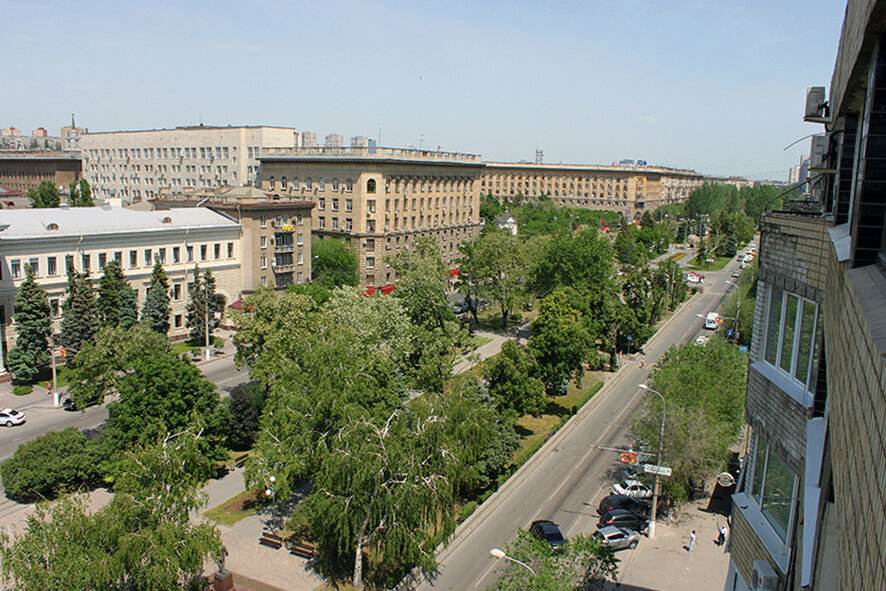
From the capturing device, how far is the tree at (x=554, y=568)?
57.7ft

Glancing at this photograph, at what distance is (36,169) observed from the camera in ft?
406

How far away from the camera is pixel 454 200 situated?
8781cm

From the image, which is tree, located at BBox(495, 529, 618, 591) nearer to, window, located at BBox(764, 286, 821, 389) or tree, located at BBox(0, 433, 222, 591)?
Result: tree, located at BBox(0, 433, 222, 591)

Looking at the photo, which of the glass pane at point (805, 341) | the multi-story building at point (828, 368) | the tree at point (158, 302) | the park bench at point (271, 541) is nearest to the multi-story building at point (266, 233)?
the tree at point (158, 302)

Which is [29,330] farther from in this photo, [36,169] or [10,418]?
[36,169]

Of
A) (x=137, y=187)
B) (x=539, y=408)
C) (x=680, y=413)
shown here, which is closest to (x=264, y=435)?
(x=539, y=408)

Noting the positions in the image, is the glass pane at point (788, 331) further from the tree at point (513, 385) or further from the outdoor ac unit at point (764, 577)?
the tree at point (513, 385)

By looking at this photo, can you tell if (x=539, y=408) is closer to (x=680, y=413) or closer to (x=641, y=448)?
(x=641, y=448)

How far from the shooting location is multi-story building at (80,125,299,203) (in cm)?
9175

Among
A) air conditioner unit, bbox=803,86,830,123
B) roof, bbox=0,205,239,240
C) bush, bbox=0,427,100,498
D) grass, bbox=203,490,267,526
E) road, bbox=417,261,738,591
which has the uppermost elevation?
air conditioner unit, bbox=803,86,830,123

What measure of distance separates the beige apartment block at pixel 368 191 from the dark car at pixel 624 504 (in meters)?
42.3

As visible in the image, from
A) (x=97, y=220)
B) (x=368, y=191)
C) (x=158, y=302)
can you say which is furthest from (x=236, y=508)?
(x=368, y=191)

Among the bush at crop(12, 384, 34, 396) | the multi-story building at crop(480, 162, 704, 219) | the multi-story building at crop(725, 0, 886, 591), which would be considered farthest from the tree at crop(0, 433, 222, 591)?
the multi-story building at crop(480, 162, 704, 219)

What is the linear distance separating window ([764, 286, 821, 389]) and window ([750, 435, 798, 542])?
147 cm
